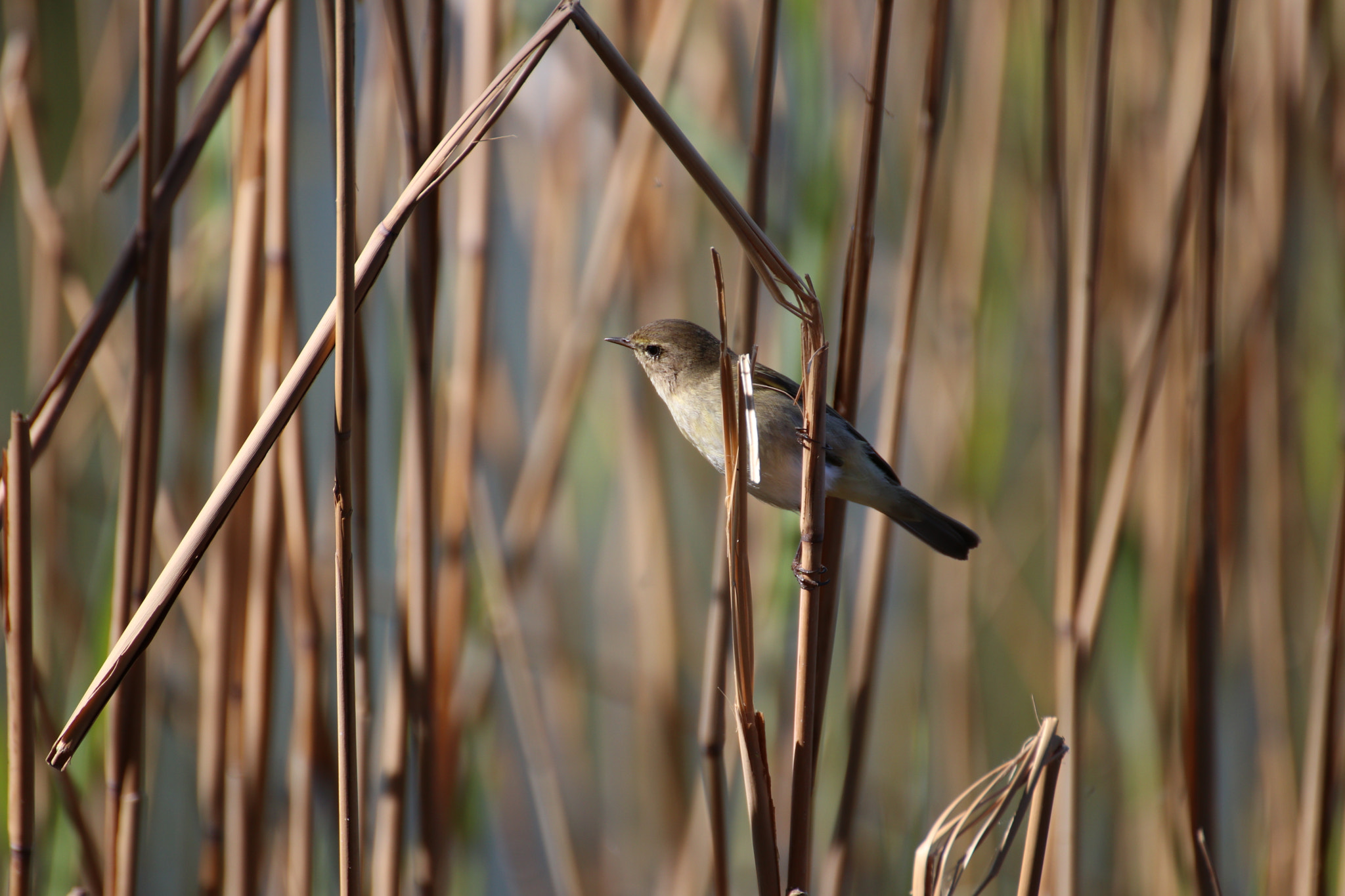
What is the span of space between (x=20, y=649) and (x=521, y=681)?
0.86 m

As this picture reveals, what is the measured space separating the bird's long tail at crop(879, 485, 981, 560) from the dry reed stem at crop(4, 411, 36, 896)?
1088 mm

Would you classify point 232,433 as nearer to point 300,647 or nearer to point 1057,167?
point 300,647

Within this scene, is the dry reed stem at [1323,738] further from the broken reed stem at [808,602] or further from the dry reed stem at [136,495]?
the dry reed stem at [136,495]

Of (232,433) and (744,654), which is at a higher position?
(232,433)

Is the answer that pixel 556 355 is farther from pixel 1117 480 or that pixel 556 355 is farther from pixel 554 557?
pixel 1117 480

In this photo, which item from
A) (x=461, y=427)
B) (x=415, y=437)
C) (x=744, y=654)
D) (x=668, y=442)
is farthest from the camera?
(x=668, y=442)

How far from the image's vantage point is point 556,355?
1.74m

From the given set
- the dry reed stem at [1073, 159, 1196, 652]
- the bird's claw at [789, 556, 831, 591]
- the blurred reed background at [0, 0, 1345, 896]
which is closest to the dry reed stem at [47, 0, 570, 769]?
the blurred reed background at [0, 0, 1345, 896]

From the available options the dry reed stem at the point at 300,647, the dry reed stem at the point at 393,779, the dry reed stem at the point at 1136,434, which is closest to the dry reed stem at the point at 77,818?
the dry reed stem at the point at 300,647

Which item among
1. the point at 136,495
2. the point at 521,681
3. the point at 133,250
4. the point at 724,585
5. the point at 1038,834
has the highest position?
the point at 133,250

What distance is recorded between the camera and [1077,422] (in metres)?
1.19

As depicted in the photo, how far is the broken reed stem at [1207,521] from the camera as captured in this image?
112 centimetres

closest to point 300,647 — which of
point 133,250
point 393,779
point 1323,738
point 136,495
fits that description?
point 393,779

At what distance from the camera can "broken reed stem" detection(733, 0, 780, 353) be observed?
3.52 ft
